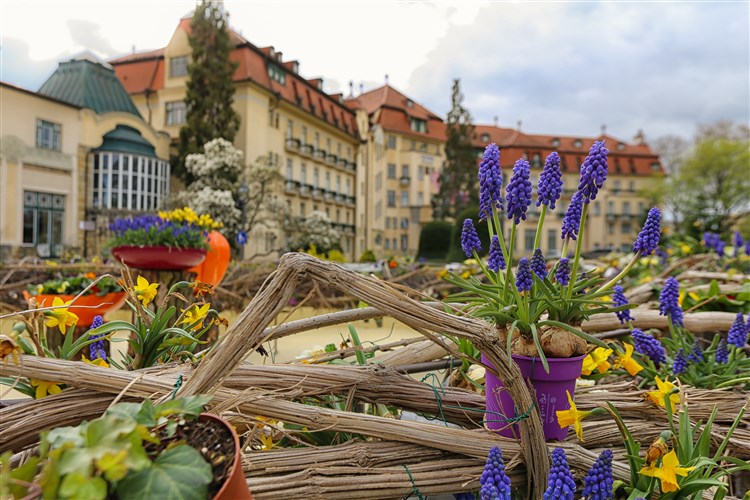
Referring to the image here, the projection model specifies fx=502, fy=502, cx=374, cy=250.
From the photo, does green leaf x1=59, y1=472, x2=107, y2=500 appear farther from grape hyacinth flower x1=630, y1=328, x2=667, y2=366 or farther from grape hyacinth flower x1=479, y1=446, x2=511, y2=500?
grape hyacinth flower x1=630, y1=328, x2=667, y2=366

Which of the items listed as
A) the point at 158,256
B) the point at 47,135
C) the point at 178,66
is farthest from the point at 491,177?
the point at 178,66

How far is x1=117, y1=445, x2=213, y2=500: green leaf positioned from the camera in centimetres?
47

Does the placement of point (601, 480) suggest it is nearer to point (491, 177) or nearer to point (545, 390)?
point (545, 390)

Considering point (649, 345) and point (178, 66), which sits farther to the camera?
point (178, 66)

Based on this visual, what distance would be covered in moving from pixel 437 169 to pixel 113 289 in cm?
4411

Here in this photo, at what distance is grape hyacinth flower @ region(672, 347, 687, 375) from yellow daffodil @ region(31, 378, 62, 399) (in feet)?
4.93

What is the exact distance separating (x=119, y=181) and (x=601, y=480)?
2294 centimetres

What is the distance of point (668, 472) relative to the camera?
0.83 m

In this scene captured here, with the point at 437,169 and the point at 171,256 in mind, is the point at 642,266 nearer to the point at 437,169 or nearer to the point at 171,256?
the point at 171,256

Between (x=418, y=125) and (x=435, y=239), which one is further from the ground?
(x=418, y=125)

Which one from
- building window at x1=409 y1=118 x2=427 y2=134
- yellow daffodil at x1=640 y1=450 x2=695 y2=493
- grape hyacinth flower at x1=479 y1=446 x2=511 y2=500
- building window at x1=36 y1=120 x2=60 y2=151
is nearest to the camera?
grape hyacinth flower at x1=479 y1=446 x2=511 y2=500

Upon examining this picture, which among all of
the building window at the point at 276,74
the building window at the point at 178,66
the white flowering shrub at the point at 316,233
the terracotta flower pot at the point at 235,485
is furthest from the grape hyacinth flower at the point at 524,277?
the building window at the point at 276,74

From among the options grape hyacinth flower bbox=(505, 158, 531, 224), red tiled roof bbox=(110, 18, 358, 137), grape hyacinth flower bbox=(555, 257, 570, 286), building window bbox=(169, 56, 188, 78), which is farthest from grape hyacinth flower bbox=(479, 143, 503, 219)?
building window bbox=(169, 56, 188, 78)

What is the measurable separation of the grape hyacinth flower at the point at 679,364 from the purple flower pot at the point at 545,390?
0.65 meters
